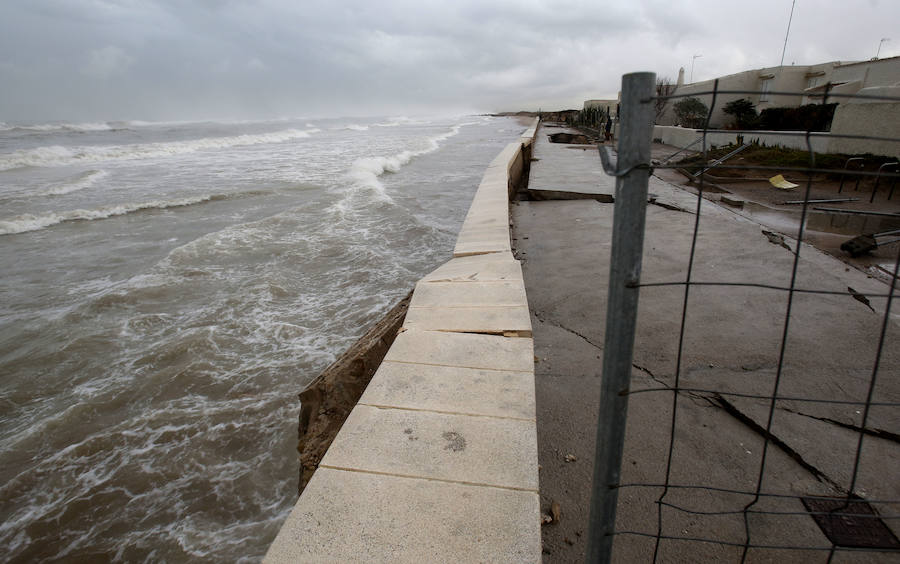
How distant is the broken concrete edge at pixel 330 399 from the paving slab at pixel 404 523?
80 cm

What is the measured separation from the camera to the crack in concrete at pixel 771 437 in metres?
2.15

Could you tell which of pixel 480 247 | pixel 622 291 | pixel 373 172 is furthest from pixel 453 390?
pixel 373 172

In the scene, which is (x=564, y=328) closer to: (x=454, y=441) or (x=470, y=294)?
(x=470, y=294)

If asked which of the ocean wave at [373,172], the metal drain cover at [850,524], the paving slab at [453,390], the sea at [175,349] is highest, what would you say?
the ocean wave at [373,172]

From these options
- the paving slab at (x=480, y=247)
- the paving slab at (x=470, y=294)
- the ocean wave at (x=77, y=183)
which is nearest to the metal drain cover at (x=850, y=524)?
the paving slab at (x=470, y=294)

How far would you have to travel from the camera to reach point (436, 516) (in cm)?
167

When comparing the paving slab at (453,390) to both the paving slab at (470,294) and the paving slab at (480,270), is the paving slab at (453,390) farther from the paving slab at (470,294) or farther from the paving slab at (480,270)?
the paving slab at (480,270)

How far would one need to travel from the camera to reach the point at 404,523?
1641 millimetres

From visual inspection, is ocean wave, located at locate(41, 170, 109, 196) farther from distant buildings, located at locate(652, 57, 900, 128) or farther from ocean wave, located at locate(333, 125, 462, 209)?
distant buildings, located at locate(652, 57, 900, 128)

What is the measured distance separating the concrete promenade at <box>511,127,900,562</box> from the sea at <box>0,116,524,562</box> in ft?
6.06

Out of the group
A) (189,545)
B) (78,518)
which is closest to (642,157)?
(189,545)

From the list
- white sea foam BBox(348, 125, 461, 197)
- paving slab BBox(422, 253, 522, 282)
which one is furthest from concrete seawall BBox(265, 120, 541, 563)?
white sea foam BBox(348, 125, 461, 197)

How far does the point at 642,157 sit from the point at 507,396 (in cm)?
158

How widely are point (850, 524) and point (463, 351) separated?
1963 mm
